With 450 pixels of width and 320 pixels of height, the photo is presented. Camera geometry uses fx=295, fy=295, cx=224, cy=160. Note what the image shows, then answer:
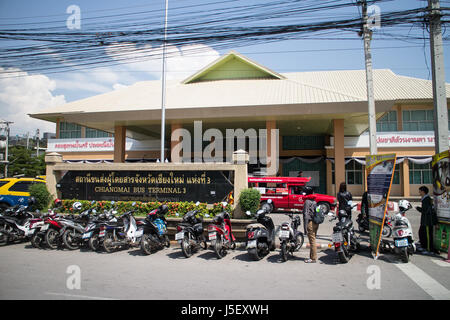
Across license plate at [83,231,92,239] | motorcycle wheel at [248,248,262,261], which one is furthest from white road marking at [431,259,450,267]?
license plate at [83,231,92,239]

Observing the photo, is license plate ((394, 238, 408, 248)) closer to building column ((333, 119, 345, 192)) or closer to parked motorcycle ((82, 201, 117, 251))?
parked motorcycle ((82, 201, 117, 251))

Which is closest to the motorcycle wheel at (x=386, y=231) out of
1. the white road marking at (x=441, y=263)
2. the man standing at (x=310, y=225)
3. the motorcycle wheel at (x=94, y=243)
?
the white road marking at (x=441, y=263)

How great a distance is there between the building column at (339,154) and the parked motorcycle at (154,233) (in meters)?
11.5

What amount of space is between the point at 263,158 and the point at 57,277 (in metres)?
18.4

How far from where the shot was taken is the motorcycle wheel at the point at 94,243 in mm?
7618

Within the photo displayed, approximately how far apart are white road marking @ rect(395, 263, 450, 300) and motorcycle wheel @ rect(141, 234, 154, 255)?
5.63m

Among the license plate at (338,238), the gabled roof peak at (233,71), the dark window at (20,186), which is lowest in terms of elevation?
the license plate at (338,238)

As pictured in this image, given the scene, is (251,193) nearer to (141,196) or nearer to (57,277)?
(141,196)

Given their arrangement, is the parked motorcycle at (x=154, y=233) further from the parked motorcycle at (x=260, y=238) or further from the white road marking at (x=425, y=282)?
the white road marking at (x=425, y=282)

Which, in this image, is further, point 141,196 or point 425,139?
point 425,139

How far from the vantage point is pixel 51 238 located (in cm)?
790

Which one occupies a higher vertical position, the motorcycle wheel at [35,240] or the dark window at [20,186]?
the dark window at [20,186]

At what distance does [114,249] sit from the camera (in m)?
7.82
